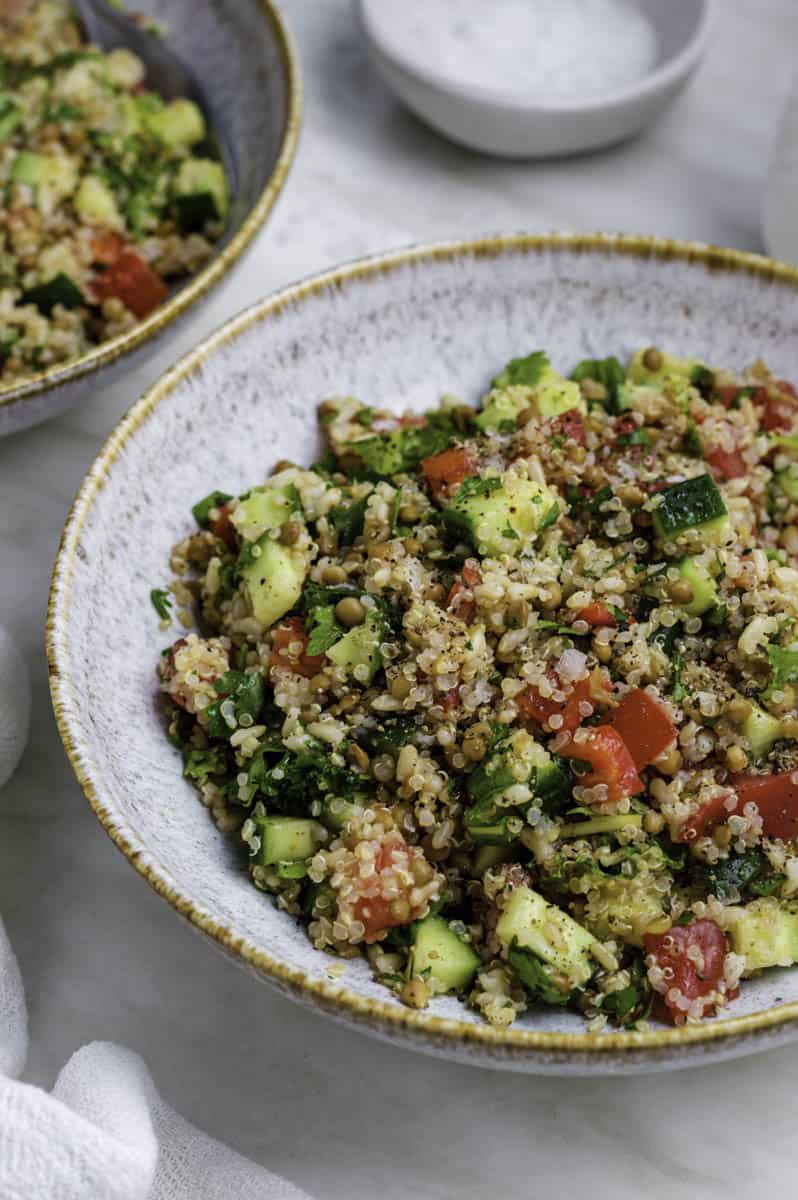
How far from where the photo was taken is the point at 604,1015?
8.36 feet

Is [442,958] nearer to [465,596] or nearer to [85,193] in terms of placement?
[465,596]

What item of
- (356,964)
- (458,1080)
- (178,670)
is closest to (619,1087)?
(458,1080)

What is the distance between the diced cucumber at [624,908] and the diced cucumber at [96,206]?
8.23 ft

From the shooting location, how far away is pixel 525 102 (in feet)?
14.4

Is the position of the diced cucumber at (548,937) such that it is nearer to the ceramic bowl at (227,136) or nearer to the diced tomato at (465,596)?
the diced tomato at (465,596)

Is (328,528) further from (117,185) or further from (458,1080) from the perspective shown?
(117,185)

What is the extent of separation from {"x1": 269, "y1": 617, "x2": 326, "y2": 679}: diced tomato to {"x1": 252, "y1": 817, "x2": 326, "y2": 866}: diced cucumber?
1.09 ft

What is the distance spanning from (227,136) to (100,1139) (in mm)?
3099

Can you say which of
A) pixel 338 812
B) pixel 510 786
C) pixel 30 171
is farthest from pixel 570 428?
pixel 30 171

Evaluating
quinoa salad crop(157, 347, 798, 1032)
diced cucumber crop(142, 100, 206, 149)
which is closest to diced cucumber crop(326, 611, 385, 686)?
Result: quinoa salad crop(157, 347, 798, 1032)

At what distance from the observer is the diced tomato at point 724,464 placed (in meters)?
3.21

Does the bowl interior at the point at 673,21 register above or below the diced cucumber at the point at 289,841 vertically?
above

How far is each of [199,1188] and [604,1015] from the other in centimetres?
91

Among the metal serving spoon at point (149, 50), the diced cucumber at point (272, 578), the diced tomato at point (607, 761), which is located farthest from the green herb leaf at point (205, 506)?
the metal serving spoon at point (149, 50)
